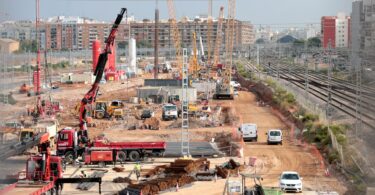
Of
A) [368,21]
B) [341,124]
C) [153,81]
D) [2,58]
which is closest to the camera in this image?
[368,21]

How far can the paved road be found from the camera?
15422mm

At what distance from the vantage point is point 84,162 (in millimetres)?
14320

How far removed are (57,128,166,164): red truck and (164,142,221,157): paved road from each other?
0.78 m

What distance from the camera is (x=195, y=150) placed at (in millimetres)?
15680

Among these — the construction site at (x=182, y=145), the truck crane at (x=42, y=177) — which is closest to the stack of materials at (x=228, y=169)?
the construction site at (x=182, y=145)

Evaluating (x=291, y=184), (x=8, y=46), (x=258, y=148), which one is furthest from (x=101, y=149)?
(x=291, y=184)

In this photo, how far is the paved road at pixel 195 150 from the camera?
50.6ft

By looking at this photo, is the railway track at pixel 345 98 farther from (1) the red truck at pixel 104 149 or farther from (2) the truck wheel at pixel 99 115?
(2) the truck wheel at pixel 99 115

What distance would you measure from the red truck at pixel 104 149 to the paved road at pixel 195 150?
30.6 inches

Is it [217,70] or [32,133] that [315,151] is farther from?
[217,70]

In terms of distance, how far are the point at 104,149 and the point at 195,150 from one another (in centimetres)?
235

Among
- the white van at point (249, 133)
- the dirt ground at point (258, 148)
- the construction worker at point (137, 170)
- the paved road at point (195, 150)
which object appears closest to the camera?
the dirt ground at point (258, 148)

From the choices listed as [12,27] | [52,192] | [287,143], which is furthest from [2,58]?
[287,143]

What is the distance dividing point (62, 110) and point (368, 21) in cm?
2000
